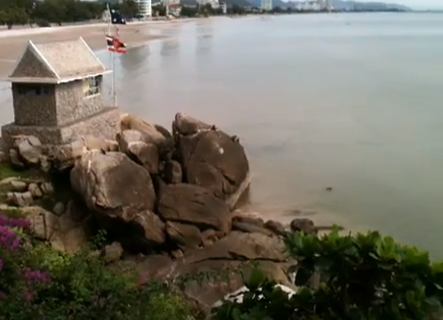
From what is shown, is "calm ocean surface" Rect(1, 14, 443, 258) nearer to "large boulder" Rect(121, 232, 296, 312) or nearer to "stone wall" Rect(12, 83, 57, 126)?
"large boulder" Rect(121, 232, 296, 312)

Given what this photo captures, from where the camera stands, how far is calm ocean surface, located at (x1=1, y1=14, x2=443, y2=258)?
15.6 meters

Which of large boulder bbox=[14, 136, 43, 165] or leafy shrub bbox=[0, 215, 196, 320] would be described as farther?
large boulder bbox=[14, 136, 43, 165]

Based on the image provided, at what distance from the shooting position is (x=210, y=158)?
13555 mm

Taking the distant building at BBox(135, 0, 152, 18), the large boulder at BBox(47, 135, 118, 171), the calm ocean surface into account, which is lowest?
the calm ocean surface

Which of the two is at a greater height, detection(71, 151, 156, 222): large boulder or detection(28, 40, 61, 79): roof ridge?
detection(28, 40, 61, 79): roof ridge

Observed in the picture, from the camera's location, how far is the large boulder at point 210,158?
13.3m

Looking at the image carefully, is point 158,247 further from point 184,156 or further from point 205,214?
point 184,156

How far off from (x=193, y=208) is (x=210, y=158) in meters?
2.10

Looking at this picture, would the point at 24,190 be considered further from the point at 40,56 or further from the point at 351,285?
the point at 351,285

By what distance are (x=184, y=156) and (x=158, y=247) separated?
105 inches

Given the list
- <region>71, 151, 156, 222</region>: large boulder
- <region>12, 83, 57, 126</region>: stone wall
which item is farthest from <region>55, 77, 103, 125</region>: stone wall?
<region>71, 151, 156, 222</region>: large boulder

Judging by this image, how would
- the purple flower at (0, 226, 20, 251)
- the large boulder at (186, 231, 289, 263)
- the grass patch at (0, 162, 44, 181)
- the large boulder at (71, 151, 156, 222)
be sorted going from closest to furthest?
the purple flower at (0, 226, 20, 251)
the large boulder at (186, 231, 289, 263)
the large boulder at (71, 151, 156, 222)
the grass patch at (0, 162, 44, 181)

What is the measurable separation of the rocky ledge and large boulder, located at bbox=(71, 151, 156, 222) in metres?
0.02

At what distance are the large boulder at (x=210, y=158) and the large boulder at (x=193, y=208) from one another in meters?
1.03
